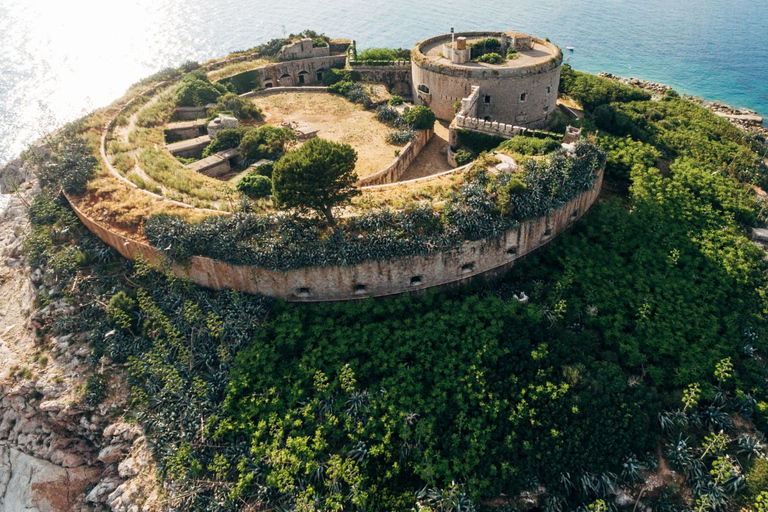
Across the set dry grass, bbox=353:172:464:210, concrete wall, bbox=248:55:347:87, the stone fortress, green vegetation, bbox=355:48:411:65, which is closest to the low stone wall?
the stone fortress

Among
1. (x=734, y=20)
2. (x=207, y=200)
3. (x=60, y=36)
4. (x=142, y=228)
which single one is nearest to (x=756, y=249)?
(x=207, y=200)

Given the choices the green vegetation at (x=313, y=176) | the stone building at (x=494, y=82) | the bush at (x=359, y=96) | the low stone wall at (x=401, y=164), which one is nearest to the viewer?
the green vegetation at (x=313, y=176)

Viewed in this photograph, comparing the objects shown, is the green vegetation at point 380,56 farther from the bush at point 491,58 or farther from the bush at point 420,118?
the bush at point 420,118

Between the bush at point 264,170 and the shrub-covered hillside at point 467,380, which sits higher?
the bush at point 264,170

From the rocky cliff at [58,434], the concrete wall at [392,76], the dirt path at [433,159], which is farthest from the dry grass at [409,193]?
the concrete wall at [392,76]

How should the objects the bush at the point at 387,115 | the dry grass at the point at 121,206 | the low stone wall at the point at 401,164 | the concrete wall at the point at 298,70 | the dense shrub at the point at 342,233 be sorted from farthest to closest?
the concrete wall at the point at 298,70, the bush at the point at 387,115, the low stone wall at the point at 401,164, the dry grass at the point at 121,206, the dense shrub at the point at 342,233

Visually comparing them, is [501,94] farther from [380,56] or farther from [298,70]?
[298,70]

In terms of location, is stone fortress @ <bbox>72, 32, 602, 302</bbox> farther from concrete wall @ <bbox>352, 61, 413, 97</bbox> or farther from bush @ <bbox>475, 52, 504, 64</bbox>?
bush @ <bbox>475, 52, 504, 64</bbox>
